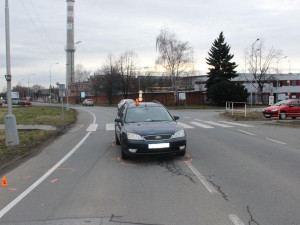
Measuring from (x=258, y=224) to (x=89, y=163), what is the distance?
512cm

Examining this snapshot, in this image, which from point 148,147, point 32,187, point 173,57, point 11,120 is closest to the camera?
point 32,187

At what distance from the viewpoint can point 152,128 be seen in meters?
8.30

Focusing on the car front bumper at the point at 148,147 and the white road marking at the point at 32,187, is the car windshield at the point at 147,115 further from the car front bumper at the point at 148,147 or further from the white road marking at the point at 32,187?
the white road marking at the point at 32,187

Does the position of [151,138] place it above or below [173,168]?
above

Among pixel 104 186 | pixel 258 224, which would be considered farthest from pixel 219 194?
pixel 104 186

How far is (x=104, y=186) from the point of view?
6.07 metres

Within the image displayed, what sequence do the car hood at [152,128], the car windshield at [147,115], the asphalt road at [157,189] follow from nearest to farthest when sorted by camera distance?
the asphalt road at [157,189]
the car hood at [152,128]
the car windshield at [147,115]

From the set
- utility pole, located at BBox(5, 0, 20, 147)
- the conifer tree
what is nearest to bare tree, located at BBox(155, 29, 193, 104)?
the conifer tree

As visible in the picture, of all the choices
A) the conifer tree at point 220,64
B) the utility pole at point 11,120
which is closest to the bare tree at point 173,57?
the conifer tree at point 220,64

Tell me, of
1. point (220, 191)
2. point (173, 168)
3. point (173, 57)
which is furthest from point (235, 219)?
point (173, 57)

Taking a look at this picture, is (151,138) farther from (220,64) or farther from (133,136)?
(220,64)

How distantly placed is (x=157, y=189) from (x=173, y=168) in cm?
177

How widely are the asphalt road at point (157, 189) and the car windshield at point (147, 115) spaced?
1.13m

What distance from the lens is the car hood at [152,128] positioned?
8.10 meters
